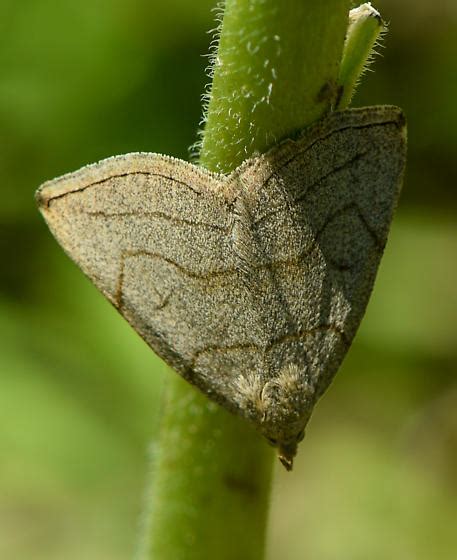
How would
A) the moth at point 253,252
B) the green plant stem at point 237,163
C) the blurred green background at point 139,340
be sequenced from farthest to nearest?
the blurred green background at point 139,340, the moth at point 253,252, the green plant stem at point 237,163

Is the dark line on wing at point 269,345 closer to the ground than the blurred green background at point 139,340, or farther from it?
closer to the ground

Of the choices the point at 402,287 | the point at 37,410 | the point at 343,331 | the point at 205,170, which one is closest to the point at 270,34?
the point at 205,170

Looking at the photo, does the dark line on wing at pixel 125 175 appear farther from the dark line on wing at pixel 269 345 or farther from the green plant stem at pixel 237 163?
the dark line on wing at pixel 269 345

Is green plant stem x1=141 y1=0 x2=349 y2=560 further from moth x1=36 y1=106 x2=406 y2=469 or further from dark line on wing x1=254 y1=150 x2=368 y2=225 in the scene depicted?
dark line on wing x1=254 y1=150 x2=368 y2=225

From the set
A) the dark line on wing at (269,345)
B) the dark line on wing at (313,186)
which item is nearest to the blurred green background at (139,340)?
the dark line on wing at (269,345)

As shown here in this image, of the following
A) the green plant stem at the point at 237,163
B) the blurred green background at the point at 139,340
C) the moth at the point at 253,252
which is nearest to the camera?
the green plant stem at the point at 237,163

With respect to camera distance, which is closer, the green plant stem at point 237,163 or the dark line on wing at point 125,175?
the green plant stem at point 237,163

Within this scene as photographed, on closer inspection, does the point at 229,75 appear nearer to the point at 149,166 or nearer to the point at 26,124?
the point at 149,166
